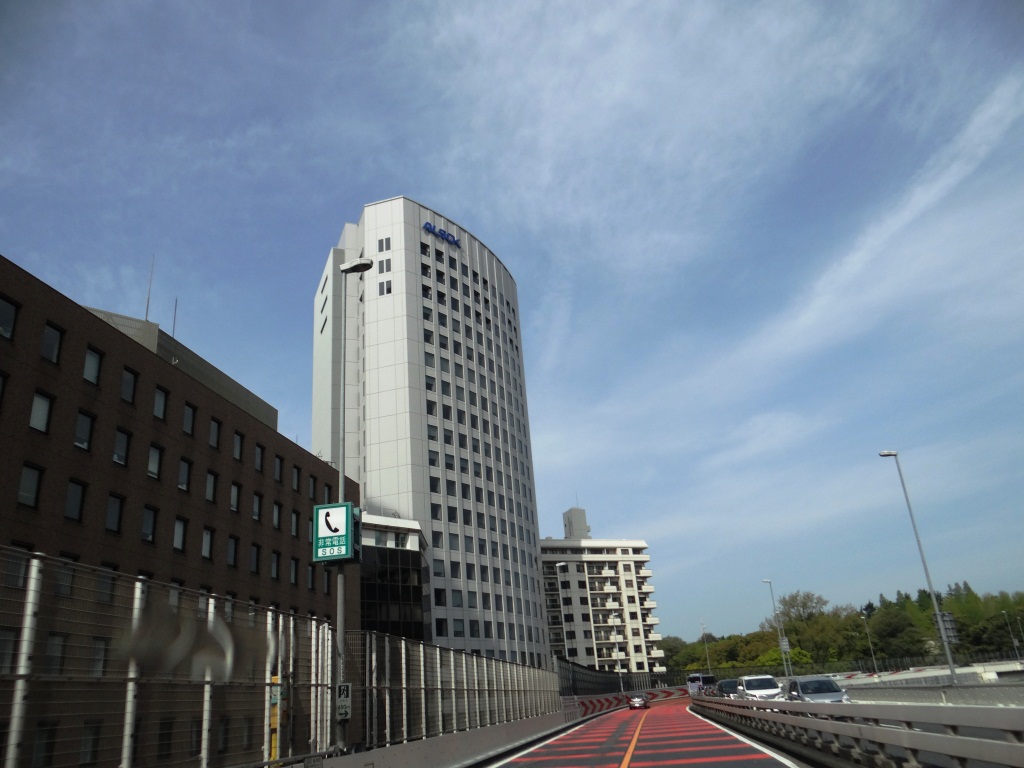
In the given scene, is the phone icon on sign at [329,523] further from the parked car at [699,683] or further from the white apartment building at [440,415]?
the white apartment building at [440,415]

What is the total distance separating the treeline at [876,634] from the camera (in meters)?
111

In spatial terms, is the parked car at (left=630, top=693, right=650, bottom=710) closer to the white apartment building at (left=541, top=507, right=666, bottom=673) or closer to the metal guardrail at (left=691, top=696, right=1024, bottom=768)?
the metal guardrail at (left=691, top=696, right=1024, bottom=768)

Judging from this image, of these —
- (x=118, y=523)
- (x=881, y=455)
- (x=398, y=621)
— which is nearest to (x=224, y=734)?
(x=118, y=523)

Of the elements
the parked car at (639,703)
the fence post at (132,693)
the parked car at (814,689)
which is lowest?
the parked car at (639,703)

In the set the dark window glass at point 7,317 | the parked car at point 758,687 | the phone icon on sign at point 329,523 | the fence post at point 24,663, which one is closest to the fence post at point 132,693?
the fence post at point 24,663

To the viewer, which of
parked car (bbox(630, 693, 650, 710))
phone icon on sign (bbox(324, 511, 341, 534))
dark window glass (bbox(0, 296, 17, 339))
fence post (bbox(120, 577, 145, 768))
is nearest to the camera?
fence post (bbox(120, 577, 145, 768))

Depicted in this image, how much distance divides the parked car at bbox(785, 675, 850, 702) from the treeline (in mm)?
77649

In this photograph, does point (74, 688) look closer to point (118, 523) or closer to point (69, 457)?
point (69, 457)

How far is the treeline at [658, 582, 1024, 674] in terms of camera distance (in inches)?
4387

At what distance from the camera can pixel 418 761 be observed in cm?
1623

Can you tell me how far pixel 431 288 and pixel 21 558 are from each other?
8719 cm

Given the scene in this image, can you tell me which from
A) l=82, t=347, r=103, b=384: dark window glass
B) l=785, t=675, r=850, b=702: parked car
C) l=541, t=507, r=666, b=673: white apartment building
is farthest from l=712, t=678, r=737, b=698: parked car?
l=541, t=507, r=666, b=673: white apartment building

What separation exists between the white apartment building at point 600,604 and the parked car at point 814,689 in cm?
11441

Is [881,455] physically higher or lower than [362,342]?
lower
